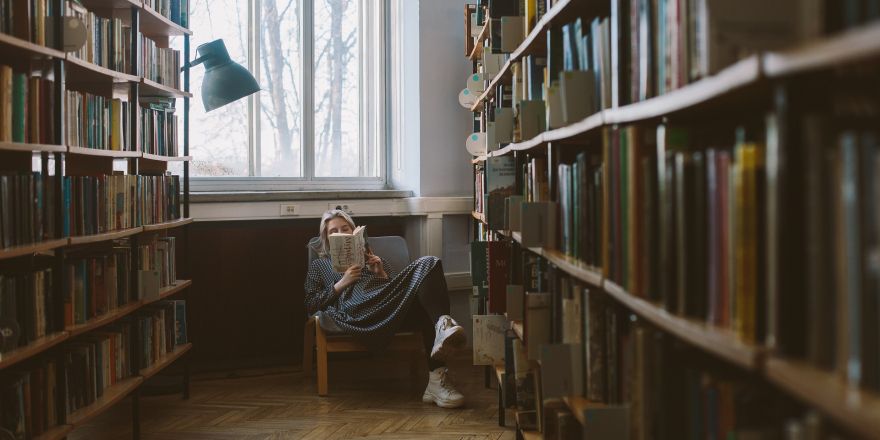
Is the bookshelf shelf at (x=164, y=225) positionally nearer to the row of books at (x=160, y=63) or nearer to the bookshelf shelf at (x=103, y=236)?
the bookshelf shelf at (x=103, y=236)

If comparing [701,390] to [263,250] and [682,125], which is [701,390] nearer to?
[682,125]

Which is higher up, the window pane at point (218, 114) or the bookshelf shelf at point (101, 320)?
the window pane at point (218, 114)

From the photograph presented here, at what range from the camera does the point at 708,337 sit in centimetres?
99

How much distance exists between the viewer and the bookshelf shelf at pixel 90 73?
2.46 m

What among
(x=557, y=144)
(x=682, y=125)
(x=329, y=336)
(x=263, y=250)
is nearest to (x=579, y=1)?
(x=557, y=144)

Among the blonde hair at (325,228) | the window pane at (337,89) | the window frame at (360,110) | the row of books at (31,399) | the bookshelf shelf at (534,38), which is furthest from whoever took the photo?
the window pane at (337,89)

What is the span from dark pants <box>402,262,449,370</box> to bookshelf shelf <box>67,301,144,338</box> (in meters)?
1.18

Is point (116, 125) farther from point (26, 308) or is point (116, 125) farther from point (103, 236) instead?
point (26, 308)

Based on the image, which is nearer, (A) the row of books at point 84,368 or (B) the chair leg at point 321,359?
(A) the row of books at point 84,368

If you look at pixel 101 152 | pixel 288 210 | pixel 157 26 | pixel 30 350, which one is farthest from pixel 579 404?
pixel 288 210

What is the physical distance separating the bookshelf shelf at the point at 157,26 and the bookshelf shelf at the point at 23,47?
0.73m

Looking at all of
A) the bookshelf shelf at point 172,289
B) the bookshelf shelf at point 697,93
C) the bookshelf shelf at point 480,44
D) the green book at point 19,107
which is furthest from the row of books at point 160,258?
the bookshelf shelf at point 697,93

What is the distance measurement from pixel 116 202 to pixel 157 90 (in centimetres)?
61

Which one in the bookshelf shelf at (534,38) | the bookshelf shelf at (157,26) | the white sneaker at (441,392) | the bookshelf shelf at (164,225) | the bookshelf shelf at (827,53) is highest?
the bookshelf shelf at (157,26)
